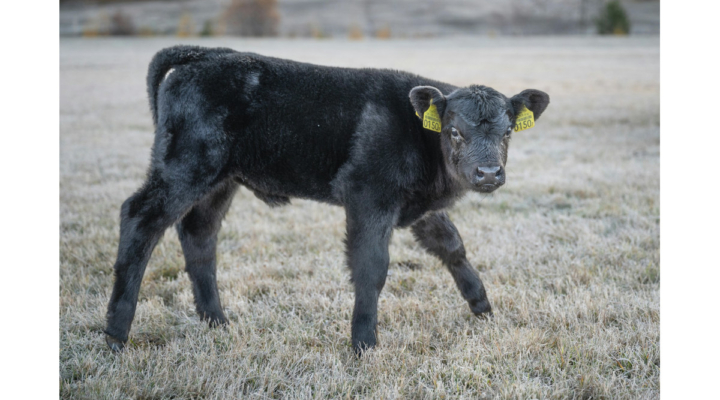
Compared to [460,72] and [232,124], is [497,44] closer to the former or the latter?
[460,72]

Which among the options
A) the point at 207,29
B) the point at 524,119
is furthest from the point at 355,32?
the point at 524,119

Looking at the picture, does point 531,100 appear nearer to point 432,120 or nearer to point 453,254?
point 432,120

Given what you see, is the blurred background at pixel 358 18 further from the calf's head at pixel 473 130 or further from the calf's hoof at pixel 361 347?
the calf's hoof at pixel 361 347

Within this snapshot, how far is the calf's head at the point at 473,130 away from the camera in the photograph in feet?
11.9

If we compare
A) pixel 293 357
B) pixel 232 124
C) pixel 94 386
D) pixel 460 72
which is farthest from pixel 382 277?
pixel 460 72

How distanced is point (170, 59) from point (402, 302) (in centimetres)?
277

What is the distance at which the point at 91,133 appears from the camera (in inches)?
509

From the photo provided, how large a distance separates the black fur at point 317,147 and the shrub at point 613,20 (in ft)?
28.9

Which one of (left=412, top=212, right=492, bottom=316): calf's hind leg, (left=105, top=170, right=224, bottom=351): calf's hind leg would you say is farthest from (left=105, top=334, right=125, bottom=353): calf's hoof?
(left=412, top=212, right=492, bottom=316): calf's hind leg

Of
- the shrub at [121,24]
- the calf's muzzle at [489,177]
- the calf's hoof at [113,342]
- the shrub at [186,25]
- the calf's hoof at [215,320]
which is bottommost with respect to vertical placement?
the calf's hoof at [215,320]

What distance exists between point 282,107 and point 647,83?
61.1 feet

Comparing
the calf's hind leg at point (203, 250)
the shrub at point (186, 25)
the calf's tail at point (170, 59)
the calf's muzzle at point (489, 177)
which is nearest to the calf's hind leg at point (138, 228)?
the calf's hind leg at point (203, 250)

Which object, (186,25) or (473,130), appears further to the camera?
(186,25)

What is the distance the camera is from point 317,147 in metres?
3.97
